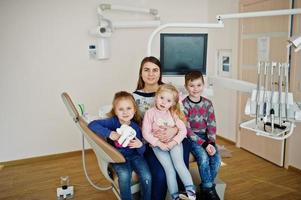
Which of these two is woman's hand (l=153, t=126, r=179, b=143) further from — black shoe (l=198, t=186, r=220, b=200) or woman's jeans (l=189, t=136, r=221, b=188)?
black shoe (l=198, t=186, r=220, b=200)

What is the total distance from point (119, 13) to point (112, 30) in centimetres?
34

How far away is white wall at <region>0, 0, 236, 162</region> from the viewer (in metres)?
3.19

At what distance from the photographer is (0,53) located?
10.3ft

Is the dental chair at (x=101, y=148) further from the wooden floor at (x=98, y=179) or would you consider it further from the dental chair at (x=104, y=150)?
the wooden floor at (x=98, y=179)

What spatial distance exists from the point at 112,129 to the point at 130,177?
0.35 m

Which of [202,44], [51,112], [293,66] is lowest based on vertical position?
[51,112]

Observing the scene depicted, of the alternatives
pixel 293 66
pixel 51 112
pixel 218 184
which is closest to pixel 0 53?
pixel 51 112

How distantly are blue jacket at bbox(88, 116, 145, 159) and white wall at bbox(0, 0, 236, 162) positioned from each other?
1706 mm

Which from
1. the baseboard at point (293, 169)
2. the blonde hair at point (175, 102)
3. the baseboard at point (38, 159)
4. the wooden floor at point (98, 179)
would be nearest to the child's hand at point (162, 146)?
the blonde hair at point (175, 102)

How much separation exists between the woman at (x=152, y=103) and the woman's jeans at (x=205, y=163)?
73 millimetres

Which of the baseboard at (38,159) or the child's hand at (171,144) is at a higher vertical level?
the child's hand at (171,144)

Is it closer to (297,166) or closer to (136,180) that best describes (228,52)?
(297,166)

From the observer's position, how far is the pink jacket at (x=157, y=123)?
195 centimetres

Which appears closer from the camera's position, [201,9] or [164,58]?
[164,58]
